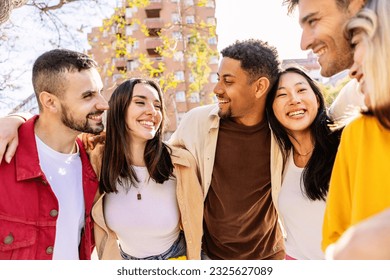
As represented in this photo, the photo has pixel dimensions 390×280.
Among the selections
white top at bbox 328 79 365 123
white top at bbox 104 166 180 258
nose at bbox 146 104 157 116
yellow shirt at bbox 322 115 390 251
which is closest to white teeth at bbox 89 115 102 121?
nose at bbox 146 104 157 116

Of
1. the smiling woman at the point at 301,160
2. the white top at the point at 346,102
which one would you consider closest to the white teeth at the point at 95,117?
the smiling woman at the point at 301,160

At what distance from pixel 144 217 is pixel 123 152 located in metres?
0.47

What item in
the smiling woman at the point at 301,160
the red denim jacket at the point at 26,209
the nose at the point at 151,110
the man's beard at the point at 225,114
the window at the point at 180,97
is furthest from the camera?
the window at the point at 180,97

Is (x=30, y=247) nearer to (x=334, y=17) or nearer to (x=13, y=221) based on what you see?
(x=13, y=221)

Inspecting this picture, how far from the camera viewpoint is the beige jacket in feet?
7.80

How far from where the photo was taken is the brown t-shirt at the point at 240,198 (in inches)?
103

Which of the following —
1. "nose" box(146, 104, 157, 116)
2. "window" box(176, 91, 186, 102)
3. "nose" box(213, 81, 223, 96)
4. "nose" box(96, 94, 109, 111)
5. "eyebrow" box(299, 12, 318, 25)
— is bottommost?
"nose" box(146, 104, 157, 116)

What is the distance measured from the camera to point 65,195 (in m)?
2.16

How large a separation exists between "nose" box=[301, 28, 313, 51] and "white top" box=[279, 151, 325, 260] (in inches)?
37.6

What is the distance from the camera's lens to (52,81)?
237 centimetres

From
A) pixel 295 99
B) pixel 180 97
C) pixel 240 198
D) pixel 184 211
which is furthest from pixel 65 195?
pixel 180 97

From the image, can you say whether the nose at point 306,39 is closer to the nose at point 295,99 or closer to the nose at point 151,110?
the nose at point 295,99

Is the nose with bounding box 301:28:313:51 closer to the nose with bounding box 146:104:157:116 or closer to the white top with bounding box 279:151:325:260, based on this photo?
the white top with bounding box 279:151:325:260

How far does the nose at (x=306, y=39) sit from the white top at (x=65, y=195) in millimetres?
1474
